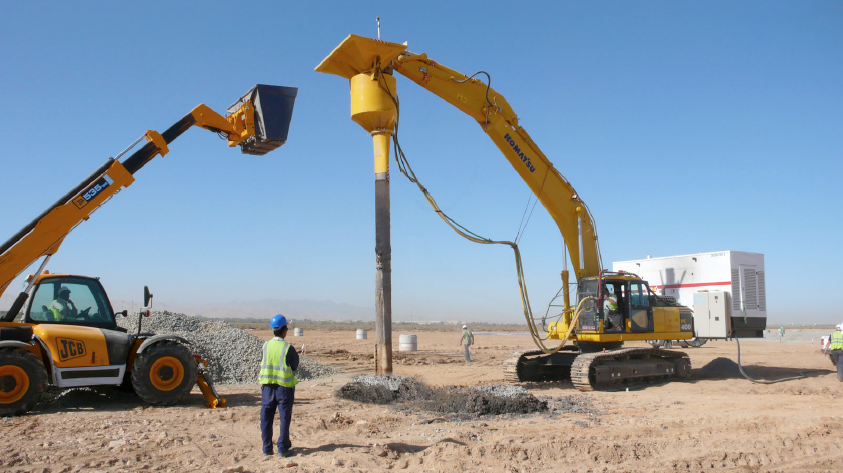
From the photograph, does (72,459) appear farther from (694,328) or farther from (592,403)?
(694,328)

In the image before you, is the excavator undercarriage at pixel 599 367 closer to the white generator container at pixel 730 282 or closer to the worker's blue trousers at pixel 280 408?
the white generator container at pixel 730 282

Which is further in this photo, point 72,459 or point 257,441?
point 257,441

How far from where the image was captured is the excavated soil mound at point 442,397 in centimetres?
946

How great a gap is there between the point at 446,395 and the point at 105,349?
220 inches

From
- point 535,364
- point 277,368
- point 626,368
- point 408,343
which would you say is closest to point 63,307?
point 277,368

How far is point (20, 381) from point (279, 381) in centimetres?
465

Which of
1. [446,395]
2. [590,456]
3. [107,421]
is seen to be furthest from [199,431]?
[590,456]

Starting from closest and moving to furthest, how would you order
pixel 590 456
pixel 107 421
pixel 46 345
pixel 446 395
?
pixel 590 456, pixel 107 421, pixel 46 345, pixel 446 395

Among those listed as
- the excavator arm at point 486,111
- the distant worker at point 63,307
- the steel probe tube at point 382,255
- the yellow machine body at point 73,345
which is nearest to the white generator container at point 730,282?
the excavator arm at point 486,111

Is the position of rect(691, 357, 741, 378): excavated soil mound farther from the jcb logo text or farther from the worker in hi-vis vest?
the jcb logo text

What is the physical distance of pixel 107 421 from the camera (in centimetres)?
816

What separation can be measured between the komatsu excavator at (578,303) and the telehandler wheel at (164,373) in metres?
6.82

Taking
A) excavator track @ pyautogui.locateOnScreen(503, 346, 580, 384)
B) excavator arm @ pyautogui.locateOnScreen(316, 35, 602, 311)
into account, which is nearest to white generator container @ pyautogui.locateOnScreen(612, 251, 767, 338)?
excavator arm @ pyautogui.locateOnScreen(316, 35, 602, 311)

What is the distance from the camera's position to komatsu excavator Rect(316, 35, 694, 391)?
42.6 feet
